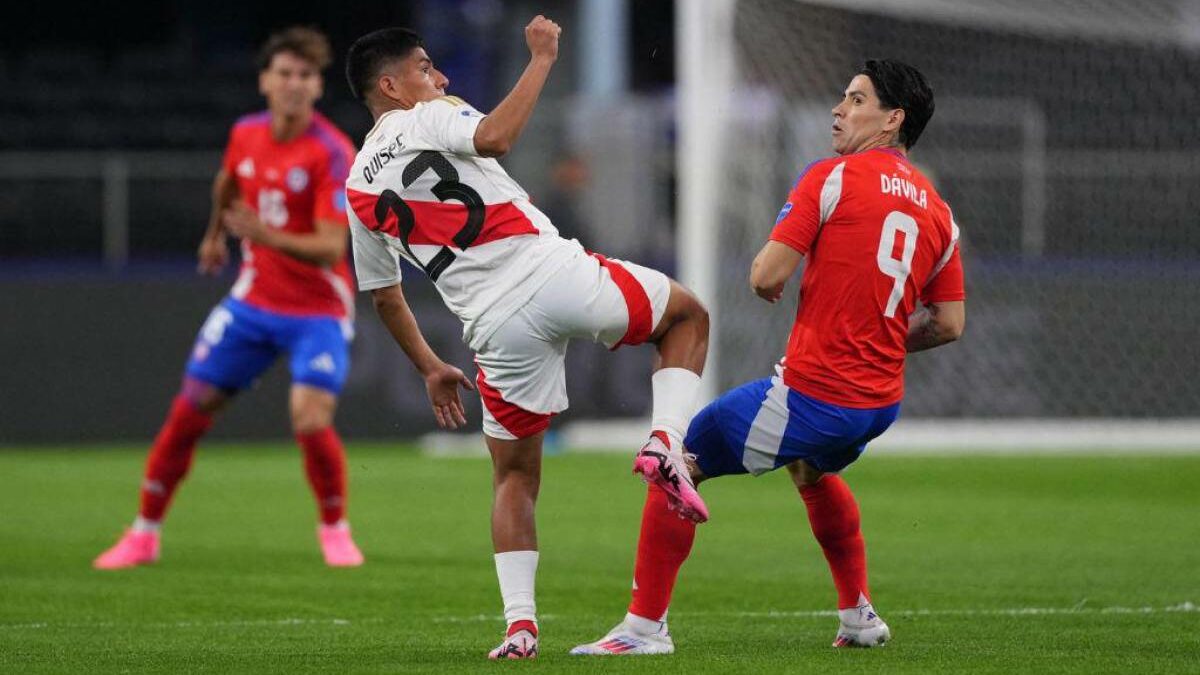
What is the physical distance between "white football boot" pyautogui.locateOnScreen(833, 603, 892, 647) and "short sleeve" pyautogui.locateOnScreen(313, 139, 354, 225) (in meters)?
3.77

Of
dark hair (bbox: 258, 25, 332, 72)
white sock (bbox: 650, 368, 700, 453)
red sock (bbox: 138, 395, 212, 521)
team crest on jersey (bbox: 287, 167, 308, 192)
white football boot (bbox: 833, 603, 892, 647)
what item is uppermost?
dark hair (bbox: 258, 25, 332, 72)

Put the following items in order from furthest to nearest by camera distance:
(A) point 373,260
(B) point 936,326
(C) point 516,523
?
1. (B) point 936,326
2. (A) point 373,260
3. (C) point 516,523

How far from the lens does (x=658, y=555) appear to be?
233 inches

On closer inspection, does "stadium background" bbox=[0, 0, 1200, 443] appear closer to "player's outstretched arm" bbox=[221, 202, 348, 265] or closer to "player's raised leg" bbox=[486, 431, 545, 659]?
"player's outstretched arm" bbox=[221, 202, 348, 265]

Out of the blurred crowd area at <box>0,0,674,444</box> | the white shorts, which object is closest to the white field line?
the white shorts

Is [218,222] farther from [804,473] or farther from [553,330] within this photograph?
[804,473]

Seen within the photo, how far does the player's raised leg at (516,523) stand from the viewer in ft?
19.2

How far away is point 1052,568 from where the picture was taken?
→ 8719mm

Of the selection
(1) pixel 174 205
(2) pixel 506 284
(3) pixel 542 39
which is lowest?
(1) pixel 174 205

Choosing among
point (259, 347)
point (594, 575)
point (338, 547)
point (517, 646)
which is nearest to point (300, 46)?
point (259, 347)

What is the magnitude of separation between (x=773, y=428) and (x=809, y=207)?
665 mm

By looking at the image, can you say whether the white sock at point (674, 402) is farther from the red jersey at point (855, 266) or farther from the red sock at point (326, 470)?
the red sock at point (326, 470)

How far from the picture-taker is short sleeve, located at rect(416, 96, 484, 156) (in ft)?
18.6

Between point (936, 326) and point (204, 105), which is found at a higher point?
point (936, 326)
